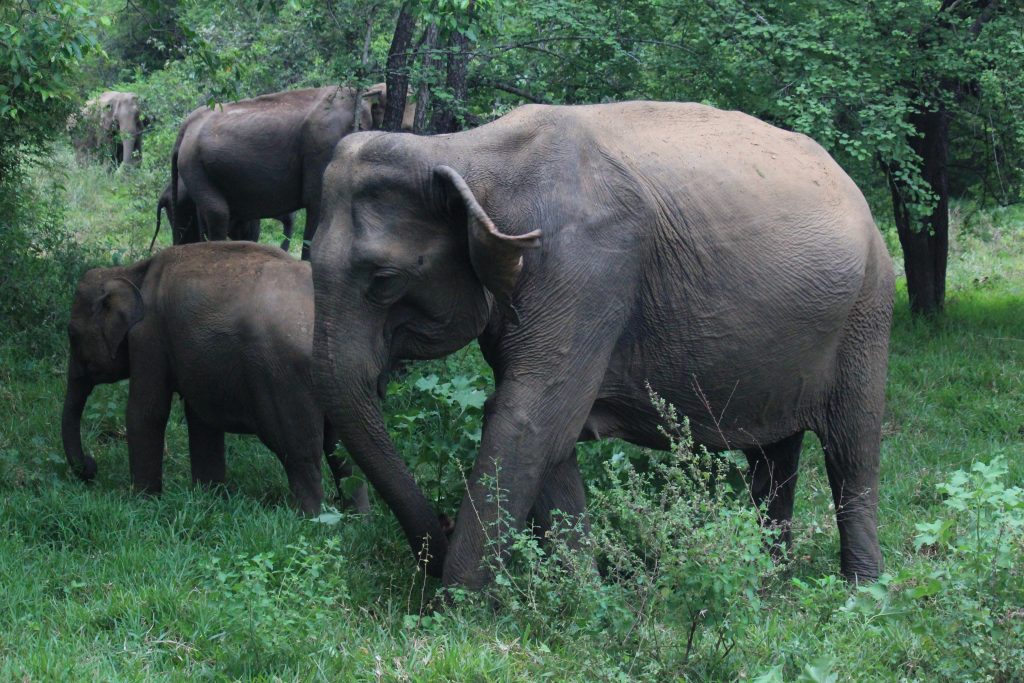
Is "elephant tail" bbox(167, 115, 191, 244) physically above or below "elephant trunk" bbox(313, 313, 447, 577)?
below

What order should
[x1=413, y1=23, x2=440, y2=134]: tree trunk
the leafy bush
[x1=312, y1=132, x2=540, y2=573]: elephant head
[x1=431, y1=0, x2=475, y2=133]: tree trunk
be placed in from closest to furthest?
the leafy bush < [x1=312, y1=132, x2=540, y2=573]: elephant head < [x1=431, y1=0, x2=475, y2=133]: tree trunk < [x1=413, y1=23, x2=440, y2=134]: tree trunk

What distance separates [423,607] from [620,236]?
1.63 meters

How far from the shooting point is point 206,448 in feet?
23.8

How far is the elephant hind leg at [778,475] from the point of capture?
233 inches

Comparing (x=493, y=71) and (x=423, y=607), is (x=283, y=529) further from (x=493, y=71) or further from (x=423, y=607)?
(x=493, y=71)

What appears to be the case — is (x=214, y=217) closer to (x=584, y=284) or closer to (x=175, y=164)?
(x=175, y=164)

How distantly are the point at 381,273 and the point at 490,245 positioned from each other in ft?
1.46

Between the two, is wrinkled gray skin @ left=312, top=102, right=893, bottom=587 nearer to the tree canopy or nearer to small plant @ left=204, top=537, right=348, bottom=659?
small plant @ left=204, top=537, right=348, bottom=659

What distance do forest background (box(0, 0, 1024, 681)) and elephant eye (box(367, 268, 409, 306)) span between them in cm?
89

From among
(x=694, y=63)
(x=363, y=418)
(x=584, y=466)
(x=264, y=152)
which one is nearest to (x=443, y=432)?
(x=584, y=466)

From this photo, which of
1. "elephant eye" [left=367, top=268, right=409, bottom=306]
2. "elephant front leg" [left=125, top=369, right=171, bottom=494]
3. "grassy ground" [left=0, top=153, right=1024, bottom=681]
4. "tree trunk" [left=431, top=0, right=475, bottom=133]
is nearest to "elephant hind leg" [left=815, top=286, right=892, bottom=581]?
"grassy ground" [left=0, top=153, right=1024, bottom=681]

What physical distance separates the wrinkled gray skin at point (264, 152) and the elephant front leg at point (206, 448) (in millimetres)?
3400

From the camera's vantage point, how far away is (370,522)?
581 cm

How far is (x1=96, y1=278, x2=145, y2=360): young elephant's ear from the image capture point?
7113 millimetres
